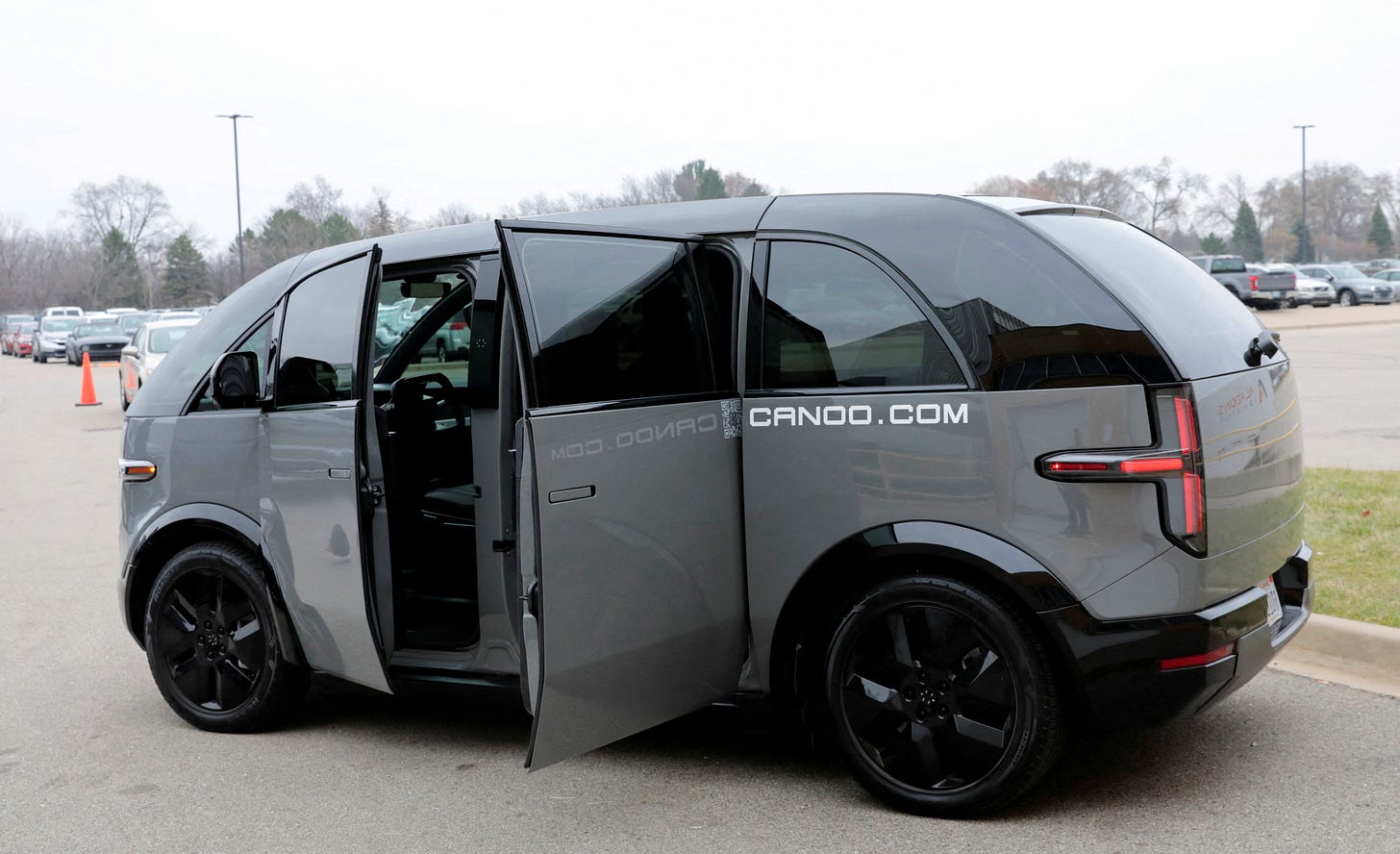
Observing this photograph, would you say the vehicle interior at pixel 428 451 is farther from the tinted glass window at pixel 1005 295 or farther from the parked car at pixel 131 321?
the parked car at pixel 131 321

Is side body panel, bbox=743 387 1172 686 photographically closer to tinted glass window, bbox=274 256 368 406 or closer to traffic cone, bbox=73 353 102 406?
tinted glass window, bbox=274 256 368 406

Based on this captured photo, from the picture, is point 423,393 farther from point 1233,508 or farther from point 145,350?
point 145,350

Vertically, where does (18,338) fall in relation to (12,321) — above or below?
below

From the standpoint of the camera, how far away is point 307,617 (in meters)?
4.83

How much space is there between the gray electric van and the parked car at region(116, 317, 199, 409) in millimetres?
16032

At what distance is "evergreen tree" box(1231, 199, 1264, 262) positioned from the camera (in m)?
112

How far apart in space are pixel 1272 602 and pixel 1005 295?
1317 mm

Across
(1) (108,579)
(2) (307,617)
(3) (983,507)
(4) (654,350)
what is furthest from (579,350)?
(1) (108,579)

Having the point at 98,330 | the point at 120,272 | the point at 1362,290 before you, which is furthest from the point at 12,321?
the point at 1362,290

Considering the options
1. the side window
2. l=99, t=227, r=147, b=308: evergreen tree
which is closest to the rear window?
the side window

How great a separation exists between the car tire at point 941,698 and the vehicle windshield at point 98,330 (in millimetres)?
43446

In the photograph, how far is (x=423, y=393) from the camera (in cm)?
549

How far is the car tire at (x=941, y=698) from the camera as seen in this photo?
377 centimetres

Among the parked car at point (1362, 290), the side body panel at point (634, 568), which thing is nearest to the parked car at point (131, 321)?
the side body panel at point (634, 568)
